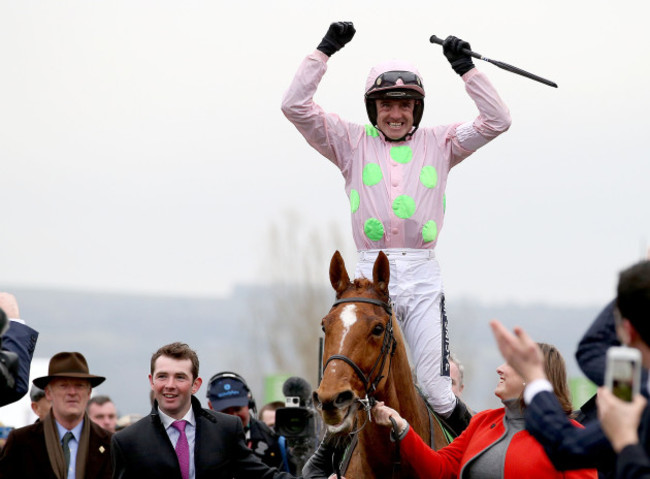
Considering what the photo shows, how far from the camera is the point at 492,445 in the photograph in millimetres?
4711

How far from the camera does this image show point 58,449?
6.03m

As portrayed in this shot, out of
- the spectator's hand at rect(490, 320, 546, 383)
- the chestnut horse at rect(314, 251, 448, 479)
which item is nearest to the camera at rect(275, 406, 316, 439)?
the chestnut horse at rect(314, 251, 448, 479)

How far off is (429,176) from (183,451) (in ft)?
6.64

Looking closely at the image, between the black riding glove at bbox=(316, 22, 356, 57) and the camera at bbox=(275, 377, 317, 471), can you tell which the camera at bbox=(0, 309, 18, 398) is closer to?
the black riding glove at bbox=(316, 22, 356, 57)

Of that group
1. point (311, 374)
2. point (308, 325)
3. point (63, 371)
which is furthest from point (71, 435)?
point (308, 325)

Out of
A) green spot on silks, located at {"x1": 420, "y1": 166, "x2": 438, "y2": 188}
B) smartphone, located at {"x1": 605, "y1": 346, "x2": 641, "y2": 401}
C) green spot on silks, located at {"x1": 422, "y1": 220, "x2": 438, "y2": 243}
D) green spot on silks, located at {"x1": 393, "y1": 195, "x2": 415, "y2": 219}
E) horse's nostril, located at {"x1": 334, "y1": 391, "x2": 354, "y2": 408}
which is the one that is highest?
green spot on silks, located at {"x1": 420, "y1": 166, "x2": 438, "y2": 188}

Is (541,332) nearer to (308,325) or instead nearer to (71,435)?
(308,325)

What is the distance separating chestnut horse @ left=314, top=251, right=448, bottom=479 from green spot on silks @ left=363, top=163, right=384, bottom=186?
66 centimetres

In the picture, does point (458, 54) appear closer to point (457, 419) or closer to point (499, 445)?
point (457, 419)

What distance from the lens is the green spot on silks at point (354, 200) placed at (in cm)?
605

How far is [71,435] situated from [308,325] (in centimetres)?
3390

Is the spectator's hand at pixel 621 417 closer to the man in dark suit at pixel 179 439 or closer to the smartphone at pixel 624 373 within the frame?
the smartphone at pixel 624 373

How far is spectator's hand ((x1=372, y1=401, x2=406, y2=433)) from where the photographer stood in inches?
191

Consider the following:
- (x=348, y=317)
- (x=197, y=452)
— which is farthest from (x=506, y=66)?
(x=197, y=452)
